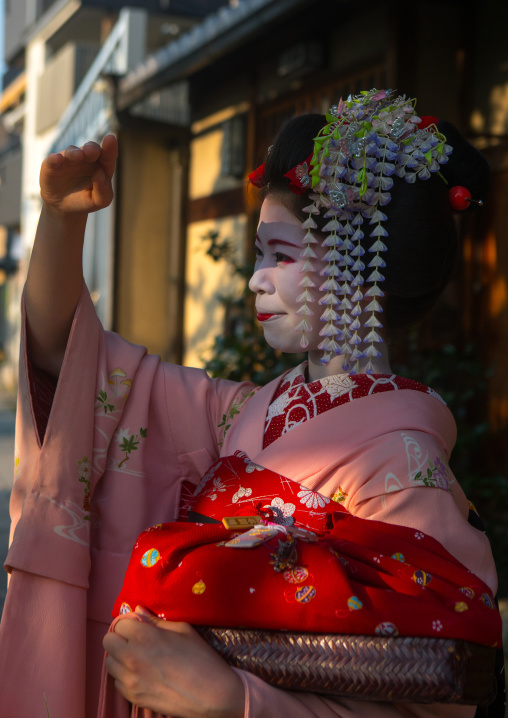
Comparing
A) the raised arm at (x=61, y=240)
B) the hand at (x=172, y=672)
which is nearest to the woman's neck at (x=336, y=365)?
the raised arm at (x=61, y=240)

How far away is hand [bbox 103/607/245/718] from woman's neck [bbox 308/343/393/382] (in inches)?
27.6

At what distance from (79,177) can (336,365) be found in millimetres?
704

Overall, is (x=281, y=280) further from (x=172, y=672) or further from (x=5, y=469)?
(x=5, y=469)

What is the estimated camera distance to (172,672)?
1.41m

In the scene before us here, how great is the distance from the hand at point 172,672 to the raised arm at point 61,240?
2.25 ft

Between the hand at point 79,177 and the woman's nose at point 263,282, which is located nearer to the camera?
the hand at point 79,177

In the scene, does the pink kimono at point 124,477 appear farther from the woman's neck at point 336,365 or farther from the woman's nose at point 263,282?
the woman's nose at point 263,282

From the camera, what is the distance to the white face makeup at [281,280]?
1793mm

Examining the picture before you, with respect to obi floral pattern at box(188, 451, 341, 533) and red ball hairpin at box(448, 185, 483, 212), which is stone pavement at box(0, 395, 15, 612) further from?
red ball hairpin at box(448, 185, 483, 212)

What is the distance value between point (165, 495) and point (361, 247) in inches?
29.8

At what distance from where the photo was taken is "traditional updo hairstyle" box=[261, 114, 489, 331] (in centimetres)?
179

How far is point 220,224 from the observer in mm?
7625

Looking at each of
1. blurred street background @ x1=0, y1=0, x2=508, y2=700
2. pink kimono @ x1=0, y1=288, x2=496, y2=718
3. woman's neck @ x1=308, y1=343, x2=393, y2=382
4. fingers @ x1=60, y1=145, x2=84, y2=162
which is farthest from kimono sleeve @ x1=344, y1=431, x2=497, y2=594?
fingers @ x1=60, y1=145, x2=84, y2=162

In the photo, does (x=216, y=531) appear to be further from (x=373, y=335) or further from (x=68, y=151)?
(x=68, y=151)
